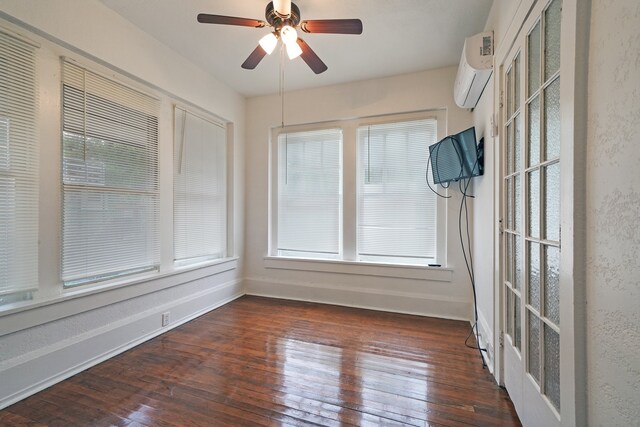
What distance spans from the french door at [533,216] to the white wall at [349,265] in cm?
133

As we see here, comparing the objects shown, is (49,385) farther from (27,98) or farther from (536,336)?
(536,336)

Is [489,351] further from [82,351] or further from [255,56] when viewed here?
[82,351]

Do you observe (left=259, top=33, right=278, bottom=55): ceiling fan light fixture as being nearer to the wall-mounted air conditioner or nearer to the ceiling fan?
the ceiling fan

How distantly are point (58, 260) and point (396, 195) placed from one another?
327cm

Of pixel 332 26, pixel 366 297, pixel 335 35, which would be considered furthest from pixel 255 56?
pixel 366 297

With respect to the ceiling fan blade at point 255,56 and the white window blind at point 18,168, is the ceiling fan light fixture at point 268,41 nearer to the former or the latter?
the ceiling fan blade at point 255,56

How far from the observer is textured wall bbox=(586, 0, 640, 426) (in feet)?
2.41

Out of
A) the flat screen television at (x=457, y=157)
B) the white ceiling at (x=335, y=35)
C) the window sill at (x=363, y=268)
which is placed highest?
the white ceiling at (x=335, y=35)

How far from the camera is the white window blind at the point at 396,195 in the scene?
11.0 ft

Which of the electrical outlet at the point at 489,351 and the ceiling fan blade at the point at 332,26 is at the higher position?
the ceiling fan blade at the point at 332,26

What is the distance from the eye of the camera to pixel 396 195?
3473mm

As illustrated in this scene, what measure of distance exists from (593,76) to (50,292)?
3.21 meters

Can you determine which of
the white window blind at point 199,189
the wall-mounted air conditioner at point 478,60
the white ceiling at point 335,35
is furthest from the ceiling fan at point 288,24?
the white window blind at point 199,189

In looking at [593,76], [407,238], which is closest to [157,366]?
[407,238]
